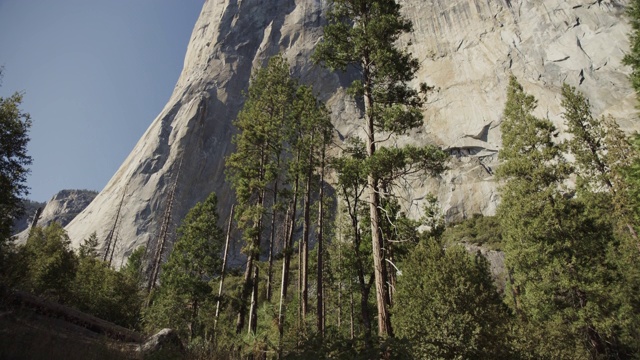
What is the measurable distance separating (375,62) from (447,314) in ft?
30.4

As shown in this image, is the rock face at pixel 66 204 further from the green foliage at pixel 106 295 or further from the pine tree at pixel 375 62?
the pine tree at pixel 375 62

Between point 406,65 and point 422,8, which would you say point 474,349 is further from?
point 422,8

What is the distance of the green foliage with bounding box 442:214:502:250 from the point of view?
178 feet

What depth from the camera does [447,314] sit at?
11.6m

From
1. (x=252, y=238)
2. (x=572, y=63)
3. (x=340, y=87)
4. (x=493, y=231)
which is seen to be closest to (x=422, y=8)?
(x=340, y=87)

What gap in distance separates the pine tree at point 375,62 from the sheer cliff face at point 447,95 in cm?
3792

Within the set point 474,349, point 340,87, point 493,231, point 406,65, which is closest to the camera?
point 474,349

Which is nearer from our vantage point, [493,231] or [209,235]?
[209,235]

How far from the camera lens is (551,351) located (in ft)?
46.2

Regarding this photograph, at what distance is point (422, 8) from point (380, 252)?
8566 cm

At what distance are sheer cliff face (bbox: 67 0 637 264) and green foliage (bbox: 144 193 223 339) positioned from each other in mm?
29860

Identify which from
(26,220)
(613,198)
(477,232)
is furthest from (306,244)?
(26,220)

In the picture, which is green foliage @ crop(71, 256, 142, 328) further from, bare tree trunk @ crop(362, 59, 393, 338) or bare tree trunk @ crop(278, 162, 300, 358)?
bare tree trunk @ crop(362, 59, 393, 338)

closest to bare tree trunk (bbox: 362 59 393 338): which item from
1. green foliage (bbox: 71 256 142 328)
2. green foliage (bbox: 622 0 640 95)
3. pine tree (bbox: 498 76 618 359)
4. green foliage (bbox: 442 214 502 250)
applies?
green foliage (bbox: 622 0 640 95)
